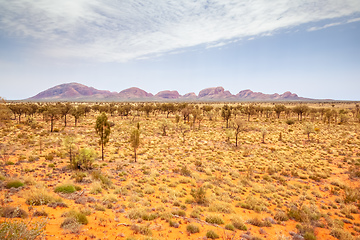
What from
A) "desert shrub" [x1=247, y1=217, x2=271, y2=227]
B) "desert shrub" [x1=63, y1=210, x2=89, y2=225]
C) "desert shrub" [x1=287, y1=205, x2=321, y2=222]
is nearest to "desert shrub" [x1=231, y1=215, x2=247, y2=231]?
"desert shrub" [x1=247, y1=217, x2=271, y2=227]

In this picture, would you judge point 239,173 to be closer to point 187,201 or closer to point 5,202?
point 187,201

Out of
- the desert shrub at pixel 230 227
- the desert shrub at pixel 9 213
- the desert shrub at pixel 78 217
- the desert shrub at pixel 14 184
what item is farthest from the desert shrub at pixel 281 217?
the desert shrub at pixel 14 184

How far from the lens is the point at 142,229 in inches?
368

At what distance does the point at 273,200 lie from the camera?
1520cm

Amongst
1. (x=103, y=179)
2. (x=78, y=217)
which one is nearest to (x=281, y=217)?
(x=78, y=217)

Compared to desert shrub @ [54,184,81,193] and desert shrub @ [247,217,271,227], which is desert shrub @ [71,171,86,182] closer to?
desert shrub @ [54,184,81,193]

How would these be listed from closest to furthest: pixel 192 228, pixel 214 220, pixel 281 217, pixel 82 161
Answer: pixel 192 228
pixel 214 220
pixel 281 217
pixel 82 161

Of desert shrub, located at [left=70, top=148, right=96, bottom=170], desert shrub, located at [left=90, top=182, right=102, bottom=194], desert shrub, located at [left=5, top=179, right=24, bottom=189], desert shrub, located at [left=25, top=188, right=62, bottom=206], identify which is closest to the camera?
desert shrub, located at [left=25, top=188, right=62, bottom=206]

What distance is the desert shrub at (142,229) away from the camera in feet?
30.2

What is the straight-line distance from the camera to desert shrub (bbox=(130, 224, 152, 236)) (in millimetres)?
9195

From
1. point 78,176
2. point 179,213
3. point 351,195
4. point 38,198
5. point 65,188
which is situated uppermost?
point 38,198

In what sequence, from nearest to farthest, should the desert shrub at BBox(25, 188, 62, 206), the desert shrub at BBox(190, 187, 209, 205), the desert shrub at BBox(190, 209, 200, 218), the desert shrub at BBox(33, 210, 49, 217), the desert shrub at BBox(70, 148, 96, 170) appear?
the desert shrub at BBox(33, 210, 49, 217) → the desert shrub at BBox(25, 188, 62, 206) → the desert shrub at BBox(190, 209, 200, 218) → the desert shrub at BBox(190, 187, 209, 205) → the desert shrub at BBox(70, 148, 96, 170)

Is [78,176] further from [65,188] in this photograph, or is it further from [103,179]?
[65,188]

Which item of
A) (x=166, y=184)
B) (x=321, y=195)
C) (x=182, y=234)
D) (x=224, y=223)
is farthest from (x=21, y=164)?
(x=321, y=195)
